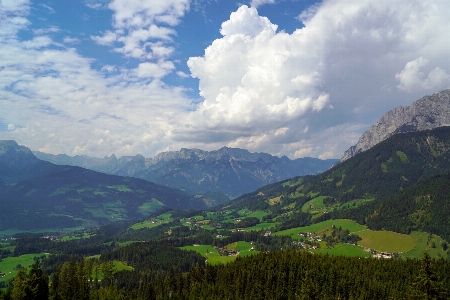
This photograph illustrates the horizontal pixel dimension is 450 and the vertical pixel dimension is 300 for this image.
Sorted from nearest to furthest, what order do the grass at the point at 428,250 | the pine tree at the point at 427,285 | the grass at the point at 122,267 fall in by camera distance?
the pine tree at the point at 427,285 → the grass at the point at 122,267 → the grass at the point at 428,250

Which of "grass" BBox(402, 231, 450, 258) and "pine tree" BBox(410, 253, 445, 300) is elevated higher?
"pine tree" BBox(410, 253, 445, 300)

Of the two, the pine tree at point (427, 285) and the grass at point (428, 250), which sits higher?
the pine tree at point (427, 285)

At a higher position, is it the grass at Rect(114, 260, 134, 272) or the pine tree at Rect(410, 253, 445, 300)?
the pine tree at Rect(410, 253, 445, 300)

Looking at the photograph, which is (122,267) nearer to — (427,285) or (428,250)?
(427,285)

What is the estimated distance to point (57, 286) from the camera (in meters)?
108

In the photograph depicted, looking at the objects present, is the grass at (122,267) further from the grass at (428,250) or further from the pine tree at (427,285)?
the grass at (428,250)

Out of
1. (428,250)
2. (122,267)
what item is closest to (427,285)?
(122,267)

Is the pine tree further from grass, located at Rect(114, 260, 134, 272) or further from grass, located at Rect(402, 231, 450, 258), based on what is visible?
grass, located at Rect(402, 231, 450, 258)

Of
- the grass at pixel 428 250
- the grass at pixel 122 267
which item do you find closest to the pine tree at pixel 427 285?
the grass at pixel 122 267

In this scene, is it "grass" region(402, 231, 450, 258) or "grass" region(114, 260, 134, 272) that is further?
"grass" region(402, 231, 450, 258)

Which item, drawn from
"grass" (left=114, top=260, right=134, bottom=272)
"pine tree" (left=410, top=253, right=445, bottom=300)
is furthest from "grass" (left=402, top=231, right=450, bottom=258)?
"grass" (left=114, top=260, right=134, bottom=272)

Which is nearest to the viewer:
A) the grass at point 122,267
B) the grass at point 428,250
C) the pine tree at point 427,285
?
the pine tree at point 427,285

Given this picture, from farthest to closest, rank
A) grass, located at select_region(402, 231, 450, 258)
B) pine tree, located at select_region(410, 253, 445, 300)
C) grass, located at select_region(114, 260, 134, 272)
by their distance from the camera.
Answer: grass, located at select_region(402, 231, 450, 258), grass, located at select_region(114, 260, 134, 272), pine tree, located at select_region(410, 253, 445, 300)

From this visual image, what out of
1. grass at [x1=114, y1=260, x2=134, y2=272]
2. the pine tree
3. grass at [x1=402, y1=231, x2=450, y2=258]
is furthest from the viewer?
grass at [x1=402, y1=231, x2=450, y2=258]
